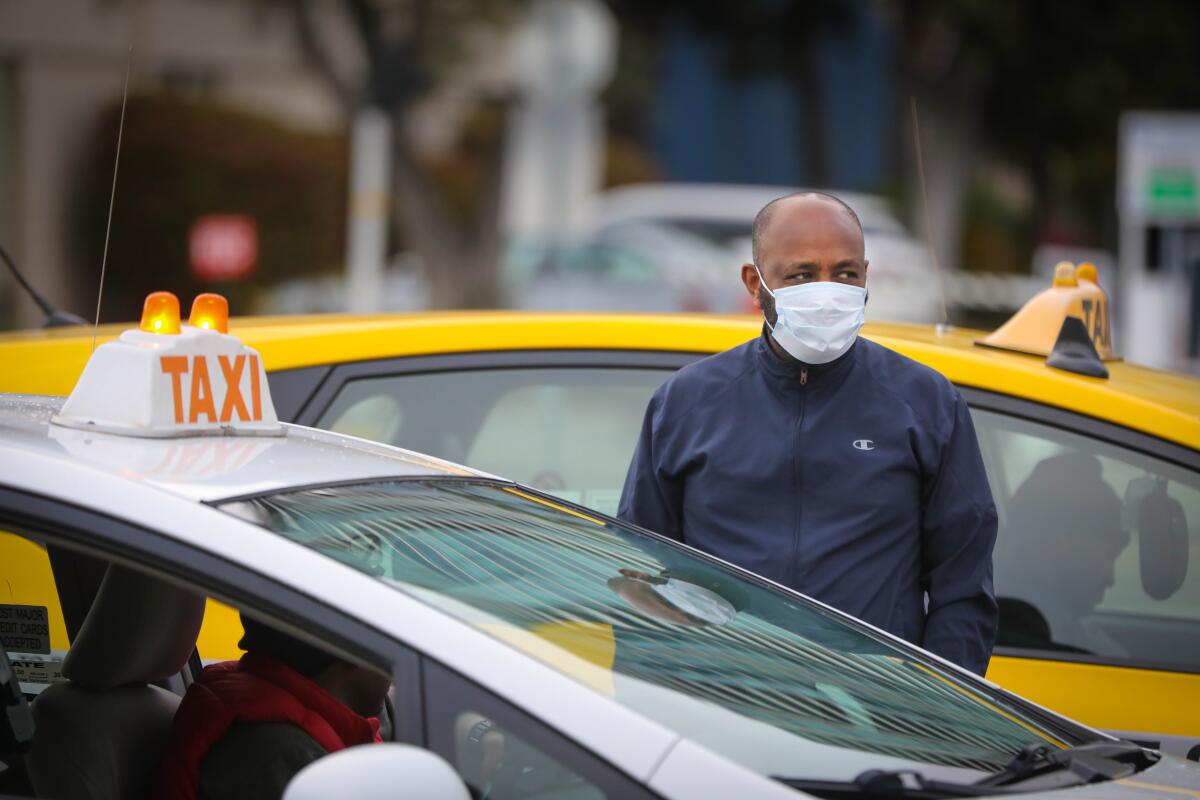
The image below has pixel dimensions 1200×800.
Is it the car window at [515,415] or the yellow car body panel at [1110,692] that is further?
the car window at [515,415]

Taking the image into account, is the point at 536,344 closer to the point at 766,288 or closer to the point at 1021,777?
the point at 766,288

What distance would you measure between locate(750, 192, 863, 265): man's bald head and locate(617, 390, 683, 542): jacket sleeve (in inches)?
12.7

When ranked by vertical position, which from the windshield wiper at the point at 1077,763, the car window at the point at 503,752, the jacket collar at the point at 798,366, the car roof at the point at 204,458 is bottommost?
the windshield wiper at the point at 1077,763

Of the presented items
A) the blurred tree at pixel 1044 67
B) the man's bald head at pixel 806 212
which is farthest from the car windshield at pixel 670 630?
the blurred tree at pixel 1044 67

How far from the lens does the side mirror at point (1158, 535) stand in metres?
3.23

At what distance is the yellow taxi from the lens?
10.5ft

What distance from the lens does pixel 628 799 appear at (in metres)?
1.74

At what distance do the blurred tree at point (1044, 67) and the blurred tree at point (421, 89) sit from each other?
5223 millimetres

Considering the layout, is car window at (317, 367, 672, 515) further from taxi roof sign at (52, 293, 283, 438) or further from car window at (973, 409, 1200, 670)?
taxi roof sign at (52, 293, 283, 438)

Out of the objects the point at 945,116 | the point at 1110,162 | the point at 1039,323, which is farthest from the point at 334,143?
the point at 1039,323

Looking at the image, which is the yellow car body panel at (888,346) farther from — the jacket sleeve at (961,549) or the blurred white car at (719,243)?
the blurred white car at (719,243)

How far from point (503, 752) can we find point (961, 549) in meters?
1.20

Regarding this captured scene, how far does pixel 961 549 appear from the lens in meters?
2.79

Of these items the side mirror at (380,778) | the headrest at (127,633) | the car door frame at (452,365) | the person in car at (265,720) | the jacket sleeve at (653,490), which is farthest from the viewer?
the car door frame at (452,365)
